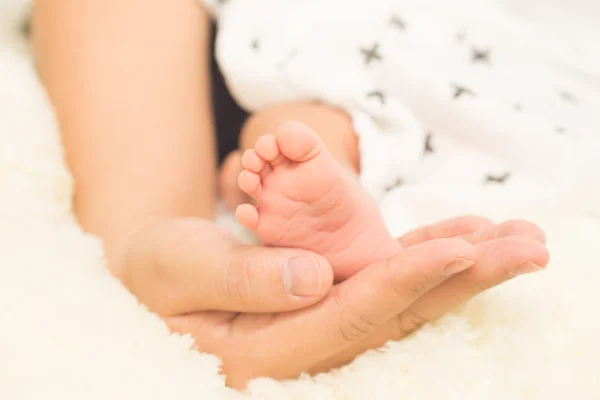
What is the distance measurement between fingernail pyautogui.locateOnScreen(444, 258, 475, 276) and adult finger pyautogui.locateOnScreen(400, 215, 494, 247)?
0.38 ft

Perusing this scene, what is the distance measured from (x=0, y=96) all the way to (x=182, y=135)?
0.24 metres

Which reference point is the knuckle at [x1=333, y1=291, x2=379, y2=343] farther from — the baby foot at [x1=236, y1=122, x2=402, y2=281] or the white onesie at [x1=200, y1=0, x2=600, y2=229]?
the white onesie at [x1=200, y1=0, x2=600, y2=229]

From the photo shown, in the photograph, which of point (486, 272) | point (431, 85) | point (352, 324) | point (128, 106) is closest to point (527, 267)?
point (486, 272)

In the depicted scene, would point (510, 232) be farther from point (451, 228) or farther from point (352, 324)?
point (352, 324)

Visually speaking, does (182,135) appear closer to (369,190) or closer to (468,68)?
(369,190)

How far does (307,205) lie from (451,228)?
0.56ft

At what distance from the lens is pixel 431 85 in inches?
28.5

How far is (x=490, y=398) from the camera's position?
40cm

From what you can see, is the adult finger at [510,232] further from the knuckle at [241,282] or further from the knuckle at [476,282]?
the knuckle at [241,282]

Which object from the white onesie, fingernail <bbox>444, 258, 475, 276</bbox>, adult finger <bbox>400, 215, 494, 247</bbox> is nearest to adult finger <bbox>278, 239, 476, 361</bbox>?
fingernail <bbox>444, 258, 475, 276</bbox>

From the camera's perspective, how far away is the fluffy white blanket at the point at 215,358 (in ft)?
1.32

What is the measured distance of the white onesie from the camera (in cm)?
68

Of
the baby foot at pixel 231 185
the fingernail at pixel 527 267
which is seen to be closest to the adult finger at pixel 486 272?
the fingernail at pixel 527 267

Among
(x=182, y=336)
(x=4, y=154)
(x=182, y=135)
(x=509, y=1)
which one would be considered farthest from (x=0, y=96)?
(x=509, y=1)
